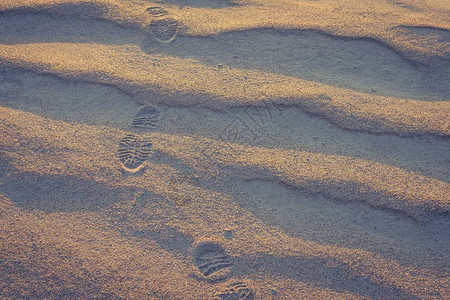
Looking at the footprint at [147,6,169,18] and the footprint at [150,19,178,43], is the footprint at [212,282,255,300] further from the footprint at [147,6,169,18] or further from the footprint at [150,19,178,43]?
the footprint at [147,6,169,18]

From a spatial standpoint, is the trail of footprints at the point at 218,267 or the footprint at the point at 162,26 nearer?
the trail of footprints at the point at 218,267

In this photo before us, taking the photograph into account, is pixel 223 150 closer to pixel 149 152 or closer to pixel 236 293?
pixel 149 152

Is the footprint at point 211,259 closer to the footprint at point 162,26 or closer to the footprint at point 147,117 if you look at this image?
the footprint at point 147,117

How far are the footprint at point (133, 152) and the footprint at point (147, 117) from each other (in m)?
0.09

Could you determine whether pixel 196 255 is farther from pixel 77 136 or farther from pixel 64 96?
pixel 64 96

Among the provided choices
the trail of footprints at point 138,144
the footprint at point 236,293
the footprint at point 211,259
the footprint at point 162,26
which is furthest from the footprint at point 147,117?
the footprint at point 236,293

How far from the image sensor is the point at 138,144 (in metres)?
1.88

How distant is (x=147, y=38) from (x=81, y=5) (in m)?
0.60

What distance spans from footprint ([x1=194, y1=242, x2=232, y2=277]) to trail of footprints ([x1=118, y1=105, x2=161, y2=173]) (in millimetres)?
554

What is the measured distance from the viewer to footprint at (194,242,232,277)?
4.99 feet

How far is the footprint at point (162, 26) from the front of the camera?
7.66ft

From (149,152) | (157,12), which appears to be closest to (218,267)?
(149,152)

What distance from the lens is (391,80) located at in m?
2.12

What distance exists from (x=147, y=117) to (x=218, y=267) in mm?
946
